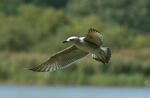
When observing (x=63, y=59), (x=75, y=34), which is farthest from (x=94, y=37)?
(x=75, y=34)

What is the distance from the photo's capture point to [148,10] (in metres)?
43.8

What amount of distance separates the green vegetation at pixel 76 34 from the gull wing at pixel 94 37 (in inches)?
546

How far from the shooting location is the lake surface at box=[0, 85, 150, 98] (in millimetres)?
20312

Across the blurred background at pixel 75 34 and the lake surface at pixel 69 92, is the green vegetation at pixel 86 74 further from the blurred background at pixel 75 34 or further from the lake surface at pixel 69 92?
the lake surface at pixel 69 92

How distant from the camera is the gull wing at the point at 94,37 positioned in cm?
971

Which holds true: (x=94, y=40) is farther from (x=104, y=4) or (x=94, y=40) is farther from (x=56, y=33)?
(x=104, y=4)

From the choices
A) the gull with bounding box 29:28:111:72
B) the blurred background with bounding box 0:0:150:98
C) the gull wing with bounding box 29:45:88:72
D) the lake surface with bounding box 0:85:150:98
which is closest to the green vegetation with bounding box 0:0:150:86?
the blurred background with bounding box 0:0:150:98

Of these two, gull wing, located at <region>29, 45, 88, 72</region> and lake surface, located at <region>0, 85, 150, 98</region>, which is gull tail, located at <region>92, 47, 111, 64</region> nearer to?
gull wing, located at <region>29, 45, 88, 72</region>

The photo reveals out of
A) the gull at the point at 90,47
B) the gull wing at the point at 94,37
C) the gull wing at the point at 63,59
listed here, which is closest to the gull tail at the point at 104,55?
the gull at the point at 90,47

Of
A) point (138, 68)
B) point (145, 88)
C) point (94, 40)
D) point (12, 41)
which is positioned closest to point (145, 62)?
point (138, 68)

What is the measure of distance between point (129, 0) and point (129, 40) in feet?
31.8

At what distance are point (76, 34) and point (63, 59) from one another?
2031cm

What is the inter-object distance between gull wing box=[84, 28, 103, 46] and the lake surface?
32.3ft

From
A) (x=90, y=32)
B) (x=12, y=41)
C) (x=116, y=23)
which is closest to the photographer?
(x=90, y=32)
